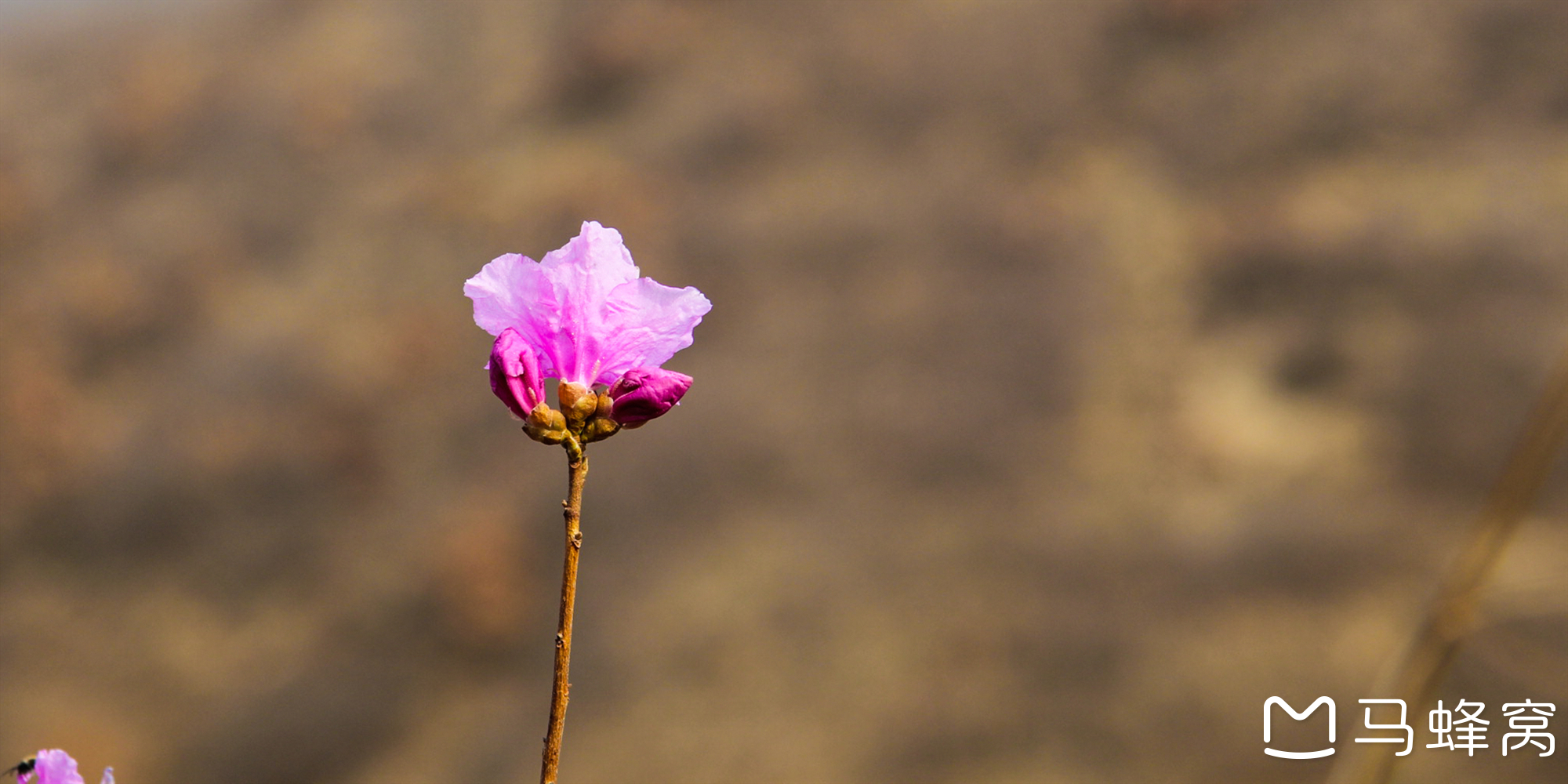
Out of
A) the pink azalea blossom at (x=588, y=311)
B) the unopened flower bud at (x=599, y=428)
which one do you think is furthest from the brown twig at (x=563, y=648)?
the pink azalea blossom at (x=588, y=311)

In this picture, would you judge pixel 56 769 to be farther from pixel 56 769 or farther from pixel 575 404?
pixel 575 404

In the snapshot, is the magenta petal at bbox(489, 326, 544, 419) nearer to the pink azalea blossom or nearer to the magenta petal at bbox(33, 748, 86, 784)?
the pink azalea blossom

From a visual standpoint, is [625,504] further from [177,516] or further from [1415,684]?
[1415,684]

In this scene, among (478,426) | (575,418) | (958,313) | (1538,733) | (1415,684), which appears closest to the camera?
(575,418)

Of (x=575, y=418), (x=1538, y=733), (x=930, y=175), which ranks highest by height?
(x=930, y=175)

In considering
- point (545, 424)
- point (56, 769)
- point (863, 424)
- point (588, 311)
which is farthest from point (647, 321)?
point (863, 424)

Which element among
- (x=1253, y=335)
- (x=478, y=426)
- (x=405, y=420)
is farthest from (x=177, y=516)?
(x=1253, y=335)
